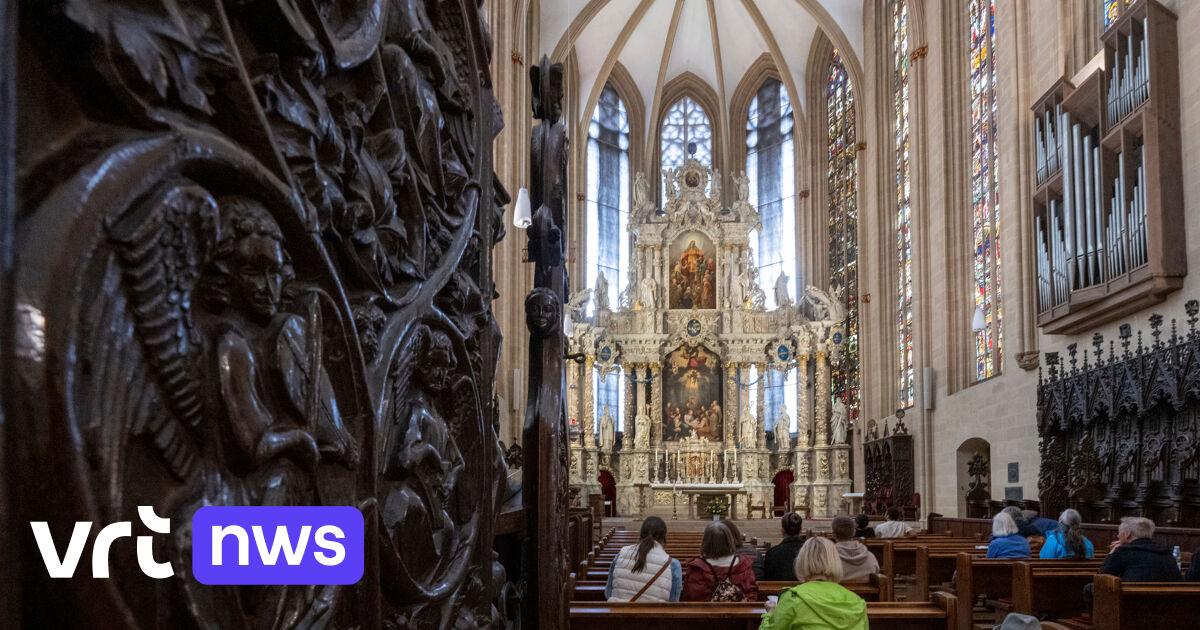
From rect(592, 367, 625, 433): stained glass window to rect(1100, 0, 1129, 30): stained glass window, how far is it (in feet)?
53.7

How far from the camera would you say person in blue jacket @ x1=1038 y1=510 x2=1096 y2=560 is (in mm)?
7504

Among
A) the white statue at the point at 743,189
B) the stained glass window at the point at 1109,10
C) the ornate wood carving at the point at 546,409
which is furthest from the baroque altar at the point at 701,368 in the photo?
the ornate wood carving at the point at 546,409

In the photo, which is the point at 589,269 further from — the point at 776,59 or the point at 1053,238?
the point at 1053,238

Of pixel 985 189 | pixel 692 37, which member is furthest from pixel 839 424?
pixel 692 37

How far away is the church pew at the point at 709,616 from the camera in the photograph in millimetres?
4082

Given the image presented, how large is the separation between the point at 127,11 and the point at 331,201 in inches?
13.0

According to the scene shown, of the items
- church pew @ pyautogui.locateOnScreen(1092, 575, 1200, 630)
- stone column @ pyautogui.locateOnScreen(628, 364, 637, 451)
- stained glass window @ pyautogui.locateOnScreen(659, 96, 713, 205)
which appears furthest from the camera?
stained glass window @ pyautogui.locateOnScreen(659, 96, 713, 205)

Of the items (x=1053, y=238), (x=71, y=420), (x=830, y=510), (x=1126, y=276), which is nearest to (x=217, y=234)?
(x=71, y=420)

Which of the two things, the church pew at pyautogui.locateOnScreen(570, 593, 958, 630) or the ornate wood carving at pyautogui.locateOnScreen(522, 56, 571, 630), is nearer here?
the ornate wood carving at pyautogui.locateOnScreen(522, 56, 571, 630)

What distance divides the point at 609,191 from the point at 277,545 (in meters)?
31.5

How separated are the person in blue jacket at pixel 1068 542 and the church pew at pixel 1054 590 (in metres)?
1.13

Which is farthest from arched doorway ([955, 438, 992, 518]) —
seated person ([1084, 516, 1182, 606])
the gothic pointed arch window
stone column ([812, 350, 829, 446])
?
the gothic pointed arch window

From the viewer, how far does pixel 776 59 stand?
29609 millimetres

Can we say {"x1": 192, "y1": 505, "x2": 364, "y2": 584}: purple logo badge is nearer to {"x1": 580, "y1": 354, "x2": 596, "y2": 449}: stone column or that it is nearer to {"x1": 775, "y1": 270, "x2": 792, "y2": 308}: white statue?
{"x1": 580, "y1": 354, "x2": 596, "y2": 449}: stone column
